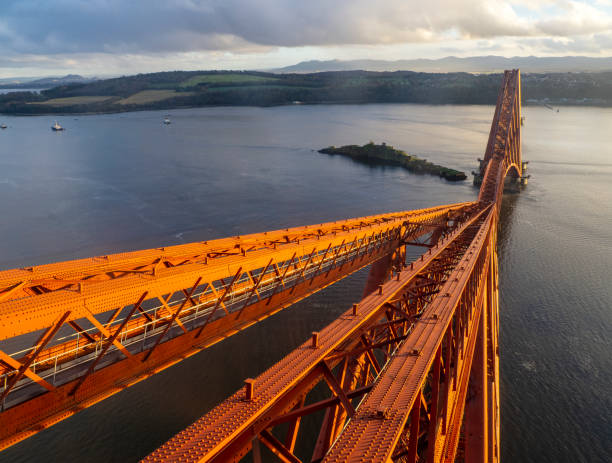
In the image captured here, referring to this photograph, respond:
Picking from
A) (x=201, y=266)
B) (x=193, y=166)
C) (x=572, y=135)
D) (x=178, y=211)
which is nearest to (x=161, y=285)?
(x=201, y=266)

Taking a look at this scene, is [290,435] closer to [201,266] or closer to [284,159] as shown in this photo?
[201,266]

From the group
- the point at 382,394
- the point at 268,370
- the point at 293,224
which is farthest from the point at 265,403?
the point at 293,224

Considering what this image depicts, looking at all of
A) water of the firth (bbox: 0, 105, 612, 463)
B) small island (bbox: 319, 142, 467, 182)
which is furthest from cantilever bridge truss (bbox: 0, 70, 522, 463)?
small island (bbox: 319, 142, 467, 182)

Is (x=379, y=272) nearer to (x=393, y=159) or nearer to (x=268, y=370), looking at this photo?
(x=268, y=370)

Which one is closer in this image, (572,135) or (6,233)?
(6,233)

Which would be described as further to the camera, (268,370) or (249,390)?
(268,370)

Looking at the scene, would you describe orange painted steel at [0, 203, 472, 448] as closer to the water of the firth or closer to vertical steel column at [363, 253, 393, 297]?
the water of the firth

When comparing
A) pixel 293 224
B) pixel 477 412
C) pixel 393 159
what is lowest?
pixel 293 224
